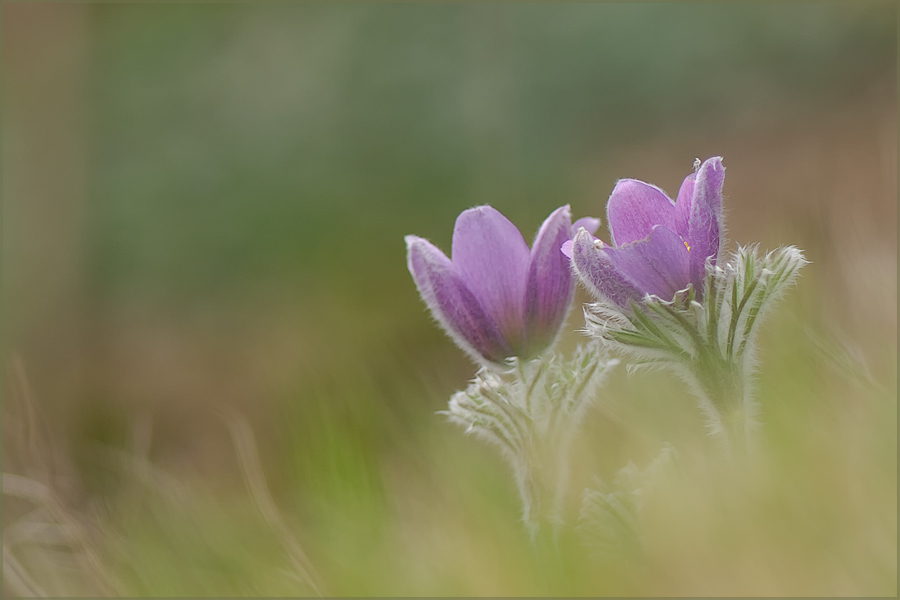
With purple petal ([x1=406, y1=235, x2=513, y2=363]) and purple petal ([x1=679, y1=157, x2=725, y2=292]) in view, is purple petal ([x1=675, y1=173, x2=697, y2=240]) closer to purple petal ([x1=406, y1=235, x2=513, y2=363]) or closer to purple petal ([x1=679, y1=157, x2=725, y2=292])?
purple petal ([x1=679, y1=157, x2=725, y2=292])

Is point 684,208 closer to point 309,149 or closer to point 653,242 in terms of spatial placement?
point 653,242

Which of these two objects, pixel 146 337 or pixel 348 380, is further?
pixel 146 337

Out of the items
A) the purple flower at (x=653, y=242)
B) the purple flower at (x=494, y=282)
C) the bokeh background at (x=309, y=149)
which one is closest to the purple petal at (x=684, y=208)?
the purple flower at (x=653, y=242)

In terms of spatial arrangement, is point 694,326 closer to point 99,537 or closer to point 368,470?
point 368,470

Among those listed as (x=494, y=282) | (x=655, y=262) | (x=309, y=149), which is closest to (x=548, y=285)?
(x=494, y=282)

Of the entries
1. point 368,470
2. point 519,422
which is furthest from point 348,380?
point 519,422

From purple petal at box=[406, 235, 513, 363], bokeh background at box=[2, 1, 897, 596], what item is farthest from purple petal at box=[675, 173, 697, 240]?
bokeh background at box=[2, 1, 897, 596]
